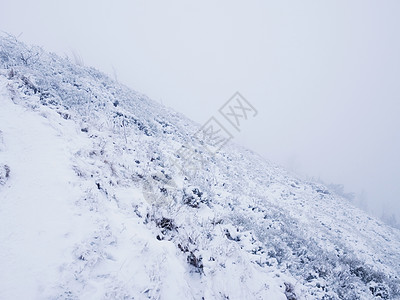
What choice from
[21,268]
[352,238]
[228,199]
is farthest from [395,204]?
[21,268]

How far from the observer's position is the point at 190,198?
26.6 ft

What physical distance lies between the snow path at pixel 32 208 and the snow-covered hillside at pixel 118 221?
2 centimetres

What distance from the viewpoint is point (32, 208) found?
4359mm

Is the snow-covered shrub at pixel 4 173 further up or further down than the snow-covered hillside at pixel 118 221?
further down

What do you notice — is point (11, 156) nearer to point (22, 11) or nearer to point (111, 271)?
point (111, 271)

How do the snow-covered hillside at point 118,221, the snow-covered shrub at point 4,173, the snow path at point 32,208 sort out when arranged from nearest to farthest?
the snow path at point 32,208, the snow-covered hillside at point 118,221, the snow-covered shrub at point 4,173

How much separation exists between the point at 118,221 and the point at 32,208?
163 centimetres

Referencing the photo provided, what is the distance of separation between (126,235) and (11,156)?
3097mm

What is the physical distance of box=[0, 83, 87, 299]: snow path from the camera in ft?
11.3

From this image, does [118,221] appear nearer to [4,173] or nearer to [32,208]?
[32,208]

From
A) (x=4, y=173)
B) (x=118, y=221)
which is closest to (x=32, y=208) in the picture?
(x=4, y=173)

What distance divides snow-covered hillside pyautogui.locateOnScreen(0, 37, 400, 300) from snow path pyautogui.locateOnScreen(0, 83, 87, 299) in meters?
0.02

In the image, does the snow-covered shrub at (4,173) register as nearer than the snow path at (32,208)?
No

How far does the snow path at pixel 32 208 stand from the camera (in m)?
3.45
